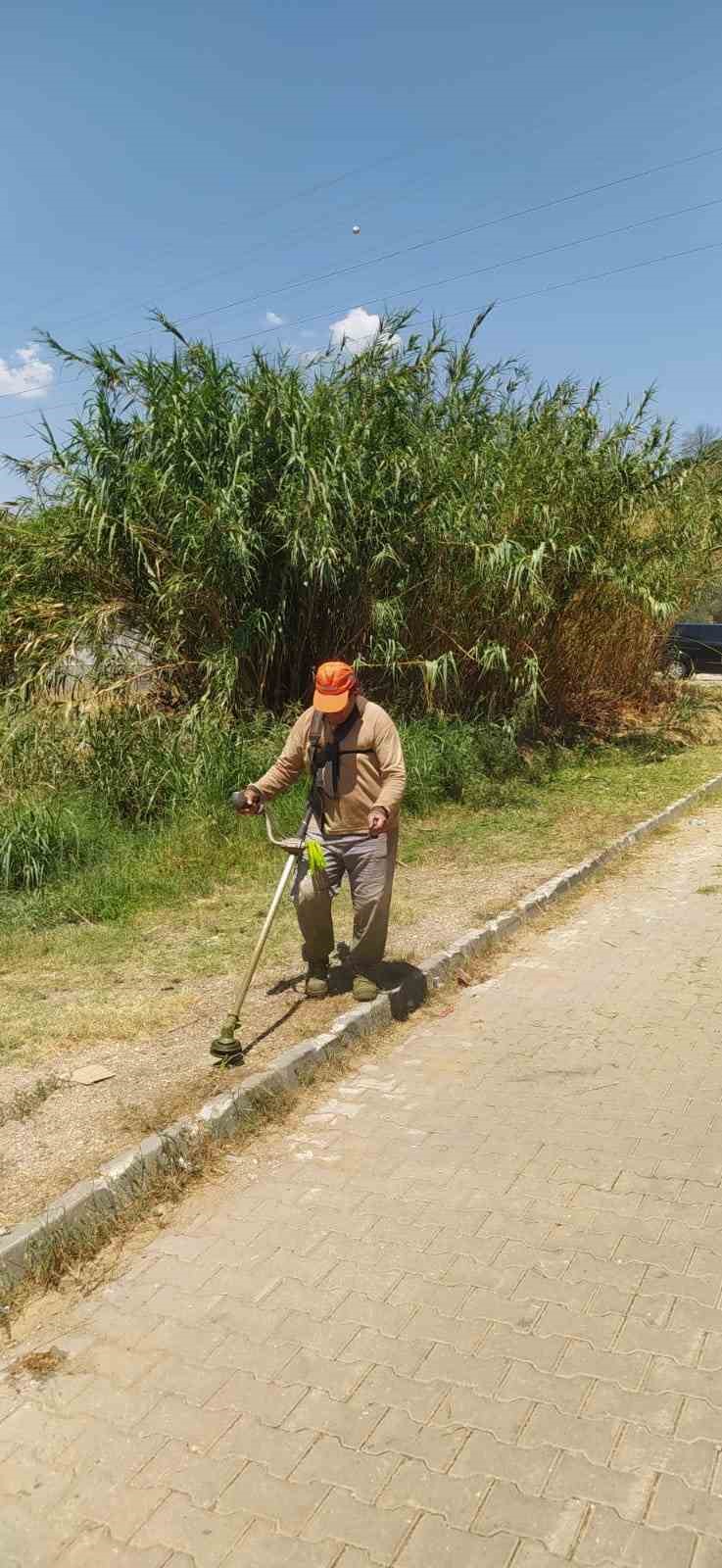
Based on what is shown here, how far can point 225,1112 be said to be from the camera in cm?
436

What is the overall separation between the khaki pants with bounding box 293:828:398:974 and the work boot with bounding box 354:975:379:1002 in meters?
0.13

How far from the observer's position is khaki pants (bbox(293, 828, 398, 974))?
5.42 m

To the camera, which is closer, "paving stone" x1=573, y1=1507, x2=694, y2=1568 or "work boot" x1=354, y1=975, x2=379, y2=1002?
"paving stone" x1=573, y1=1507, x2=694, y2=1568

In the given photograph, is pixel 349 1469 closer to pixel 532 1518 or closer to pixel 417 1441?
pixel 417 1441

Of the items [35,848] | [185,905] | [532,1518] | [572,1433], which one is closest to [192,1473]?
[532,1518]

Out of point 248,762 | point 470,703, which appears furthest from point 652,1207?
point 470,703

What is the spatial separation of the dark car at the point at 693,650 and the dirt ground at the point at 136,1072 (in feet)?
34.4

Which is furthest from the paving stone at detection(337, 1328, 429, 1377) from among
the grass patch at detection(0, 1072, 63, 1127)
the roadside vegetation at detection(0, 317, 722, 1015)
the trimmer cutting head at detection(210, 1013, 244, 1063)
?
the roadside vegetation at detection(0, 317, 722, 1015)

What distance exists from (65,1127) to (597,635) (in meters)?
10.4

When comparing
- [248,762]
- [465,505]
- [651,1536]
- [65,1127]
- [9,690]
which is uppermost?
[465,505]

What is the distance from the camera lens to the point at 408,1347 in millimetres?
3100

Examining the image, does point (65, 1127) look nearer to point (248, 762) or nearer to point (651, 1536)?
point (651, 1536)

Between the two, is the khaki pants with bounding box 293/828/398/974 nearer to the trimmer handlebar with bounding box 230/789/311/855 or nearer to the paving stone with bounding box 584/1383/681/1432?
the trimmer handlebar with bounding box 230/789/311/855

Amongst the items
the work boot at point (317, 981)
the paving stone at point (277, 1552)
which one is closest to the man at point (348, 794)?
the work boot at point (317, 981)
